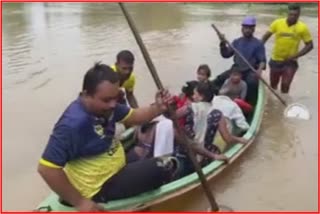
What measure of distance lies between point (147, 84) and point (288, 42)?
10.4 ft

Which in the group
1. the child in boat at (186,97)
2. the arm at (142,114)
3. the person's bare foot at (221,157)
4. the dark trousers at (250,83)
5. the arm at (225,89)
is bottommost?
the dark trousers at (250,83)

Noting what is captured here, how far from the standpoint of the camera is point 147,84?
422 inches

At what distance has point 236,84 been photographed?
24.6 ft

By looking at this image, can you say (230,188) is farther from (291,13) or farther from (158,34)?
(158,34)

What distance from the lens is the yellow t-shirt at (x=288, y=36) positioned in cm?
852

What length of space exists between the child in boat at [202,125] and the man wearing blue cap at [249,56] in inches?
100.0

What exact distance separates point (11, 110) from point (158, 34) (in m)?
8.93

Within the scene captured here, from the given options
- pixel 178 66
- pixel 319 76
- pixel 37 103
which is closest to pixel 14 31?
pixel 178 66

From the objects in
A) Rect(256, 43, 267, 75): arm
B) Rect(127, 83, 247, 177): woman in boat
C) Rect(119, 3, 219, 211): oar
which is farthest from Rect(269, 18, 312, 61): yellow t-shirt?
Rect(119, 3, 219, 211): oar

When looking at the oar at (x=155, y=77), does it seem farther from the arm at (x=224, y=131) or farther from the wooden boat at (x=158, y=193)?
the arm at (x=224, y=131)

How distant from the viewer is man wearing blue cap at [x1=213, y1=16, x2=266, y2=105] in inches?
319

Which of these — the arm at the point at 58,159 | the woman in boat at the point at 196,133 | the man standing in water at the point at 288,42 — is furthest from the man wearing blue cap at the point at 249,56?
the arm at the point at 58,159

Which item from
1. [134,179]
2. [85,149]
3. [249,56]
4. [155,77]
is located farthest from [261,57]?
[85,149]

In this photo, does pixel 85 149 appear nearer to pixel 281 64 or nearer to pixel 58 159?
pixel 58 159
